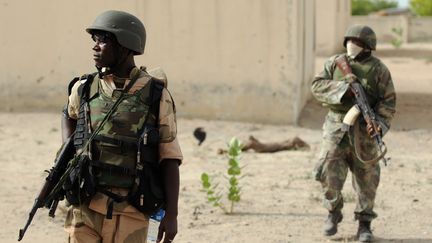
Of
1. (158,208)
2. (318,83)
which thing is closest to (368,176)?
(318,83)

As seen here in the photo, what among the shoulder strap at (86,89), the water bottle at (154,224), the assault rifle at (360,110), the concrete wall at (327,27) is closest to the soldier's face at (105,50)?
the shoulder strap at (86,89)

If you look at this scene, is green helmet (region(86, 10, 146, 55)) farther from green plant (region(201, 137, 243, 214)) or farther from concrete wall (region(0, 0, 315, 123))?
concrete wall (region(0, 0, 315, 123))

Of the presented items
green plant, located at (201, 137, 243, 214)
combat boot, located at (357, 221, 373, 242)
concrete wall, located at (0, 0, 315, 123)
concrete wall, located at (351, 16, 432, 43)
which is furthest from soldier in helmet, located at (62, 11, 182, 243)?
concrete wall, located at (351, 16, 432, 43)

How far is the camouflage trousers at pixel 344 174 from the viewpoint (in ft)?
20.9

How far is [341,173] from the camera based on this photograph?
6410mm

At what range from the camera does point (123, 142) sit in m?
3.68

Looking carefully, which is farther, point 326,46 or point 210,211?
point 326,46

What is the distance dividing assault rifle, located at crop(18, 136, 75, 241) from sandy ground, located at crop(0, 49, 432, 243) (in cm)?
270

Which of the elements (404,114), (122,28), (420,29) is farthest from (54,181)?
(420,29)

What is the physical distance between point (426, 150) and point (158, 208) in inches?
292

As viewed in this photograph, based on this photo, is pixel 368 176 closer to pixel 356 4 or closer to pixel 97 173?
pixel 97 173

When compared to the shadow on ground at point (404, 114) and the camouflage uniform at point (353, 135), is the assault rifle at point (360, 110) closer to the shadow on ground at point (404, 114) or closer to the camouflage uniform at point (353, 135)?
the camouflage uniform at point (353, 135)

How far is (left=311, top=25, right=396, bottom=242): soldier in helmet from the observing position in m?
6.31

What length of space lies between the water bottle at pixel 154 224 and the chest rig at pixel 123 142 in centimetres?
11
